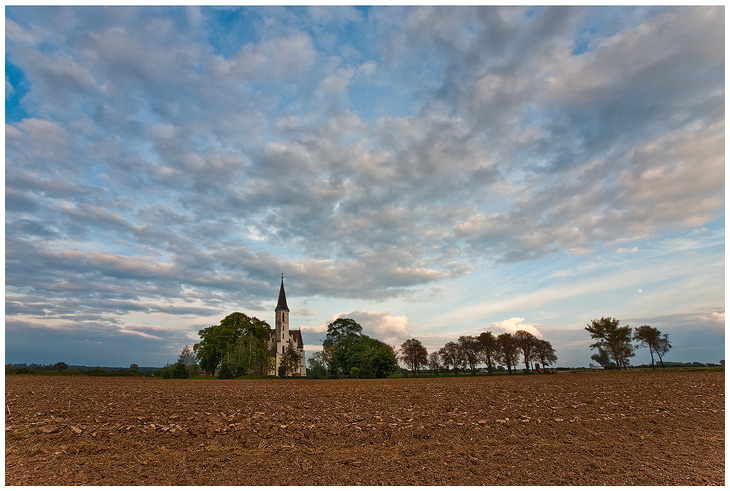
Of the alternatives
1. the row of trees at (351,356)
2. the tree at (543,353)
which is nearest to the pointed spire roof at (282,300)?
the row of trees at (351,356)

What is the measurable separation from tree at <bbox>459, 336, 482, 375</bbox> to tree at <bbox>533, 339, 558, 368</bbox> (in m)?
11.6

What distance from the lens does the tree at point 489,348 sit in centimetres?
7875

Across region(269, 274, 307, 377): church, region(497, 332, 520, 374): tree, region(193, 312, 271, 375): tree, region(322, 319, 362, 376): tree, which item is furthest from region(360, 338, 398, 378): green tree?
region(269, 274, 307, 377): church

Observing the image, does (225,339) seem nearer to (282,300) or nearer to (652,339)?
(282,300)

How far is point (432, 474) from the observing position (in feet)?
30.3

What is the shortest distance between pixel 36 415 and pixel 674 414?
29.4 metres

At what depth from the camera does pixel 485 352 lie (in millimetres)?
80312

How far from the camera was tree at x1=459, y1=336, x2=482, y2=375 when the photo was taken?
81438 millimetres

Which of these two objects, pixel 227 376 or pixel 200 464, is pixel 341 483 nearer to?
pixel 200 464

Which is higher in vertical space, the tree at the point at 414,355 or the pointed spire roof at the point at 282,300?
the pointed spire roof at the point at 282,300

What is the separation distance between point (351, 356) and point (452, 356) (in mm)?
26418

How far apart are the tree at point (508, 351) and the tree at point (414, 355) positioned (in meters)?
17.5

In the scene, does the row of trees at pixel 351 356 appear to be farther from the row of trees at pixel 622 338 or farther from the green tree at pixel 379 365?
the row of trees at pixel 622 338

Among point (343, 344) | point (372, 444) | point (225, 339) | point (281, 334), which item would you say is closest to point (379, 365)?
point (343, 344)
